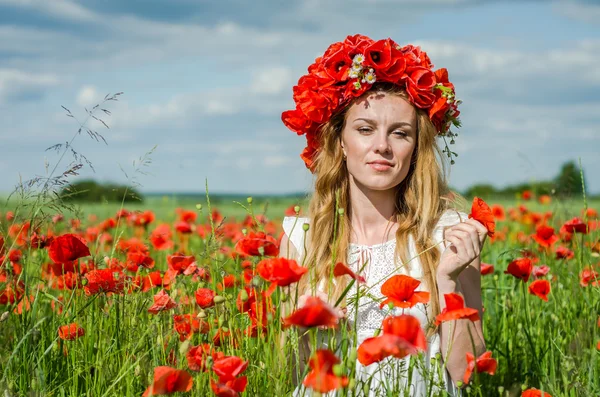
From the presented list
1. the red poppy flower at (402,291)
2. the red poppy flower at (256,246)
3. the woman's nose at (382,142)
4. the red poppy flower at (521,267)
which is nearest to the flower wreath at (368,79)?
the woman's nose at (382,142)

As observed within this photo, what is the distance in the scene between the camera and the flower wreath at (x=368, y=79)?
307 cm

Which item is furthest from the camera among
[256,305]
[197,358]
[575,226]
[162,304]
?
[575,226]

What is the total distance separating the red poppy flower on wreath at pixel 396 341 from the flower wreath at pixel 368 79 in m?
1.68

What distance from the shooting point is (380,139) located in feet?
9.56

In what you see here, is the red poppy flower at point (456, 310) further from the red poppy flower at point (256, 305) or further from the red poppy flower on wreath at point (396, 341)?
the red poppy flower at point (256, 305)

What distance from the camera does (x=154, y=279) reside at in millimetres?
2859

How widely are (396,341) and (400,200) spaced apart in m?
1.77

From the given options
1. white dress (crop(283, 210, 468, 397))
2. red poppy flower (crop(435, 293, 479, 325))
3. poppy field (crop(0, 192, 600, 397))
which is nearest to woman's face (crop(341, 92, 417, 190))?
white dress (crop(283, 210, 468, 397))

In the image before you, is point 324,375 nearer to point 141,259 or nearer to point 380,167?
point 380,167

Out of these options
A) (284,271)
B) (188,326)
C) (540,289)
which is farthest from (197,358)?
(540,289)

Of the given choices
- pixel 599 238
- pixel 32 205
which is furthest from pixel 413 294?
pixel 599 238

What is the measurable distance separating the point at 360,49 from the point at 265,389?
1.66 m

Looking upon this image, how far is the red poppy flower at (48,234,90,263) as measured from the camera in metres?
2.45

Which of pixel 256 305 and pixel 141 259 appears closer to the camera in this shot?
pixel 256 305
